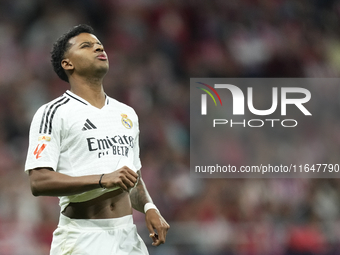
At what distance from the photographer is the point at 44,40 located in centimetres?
755

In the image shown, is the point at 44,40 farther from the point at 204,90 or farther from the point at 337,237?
the point at 337,237

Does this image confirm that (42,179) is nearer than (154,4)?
Yes

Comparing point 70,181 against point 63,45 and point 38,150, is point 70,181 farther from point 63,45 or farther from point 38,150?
point 63,45

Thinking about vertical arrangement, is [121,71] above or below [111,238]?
above

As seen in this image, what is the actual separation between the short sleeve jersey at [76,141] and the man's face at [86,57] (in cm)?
20

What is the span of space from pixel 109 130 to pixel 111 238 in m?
0.63

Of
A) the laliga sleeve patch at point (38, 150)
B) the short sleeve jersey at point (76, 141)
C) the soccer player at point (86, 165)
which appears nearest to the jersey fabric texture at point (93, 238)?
the soccer player at point (86, 165)

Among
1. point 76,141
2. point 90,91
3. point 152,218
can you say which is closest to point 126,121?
point 90,91

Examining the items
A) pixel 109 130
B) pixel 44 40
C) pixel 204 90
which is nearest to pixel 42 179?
pixel 109 130

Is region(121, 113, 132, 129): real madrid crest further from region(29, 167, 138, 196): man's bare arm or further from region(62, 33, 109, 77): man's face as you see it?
region(29, 167, 138, 196): man's bare arm

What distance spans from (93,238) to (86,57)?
1.11m

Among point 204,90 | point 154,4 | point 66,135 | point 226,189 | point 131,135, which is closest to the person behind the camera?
point 66,135

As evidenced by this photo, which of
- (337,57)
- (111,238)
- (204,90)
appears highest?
(337,57)

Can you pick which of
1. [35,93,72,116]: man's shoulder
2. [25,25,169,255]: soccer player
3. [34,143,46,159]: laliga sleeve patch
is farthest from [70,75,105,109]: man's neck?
[34,143,46,159]: laliga sleeve patch
